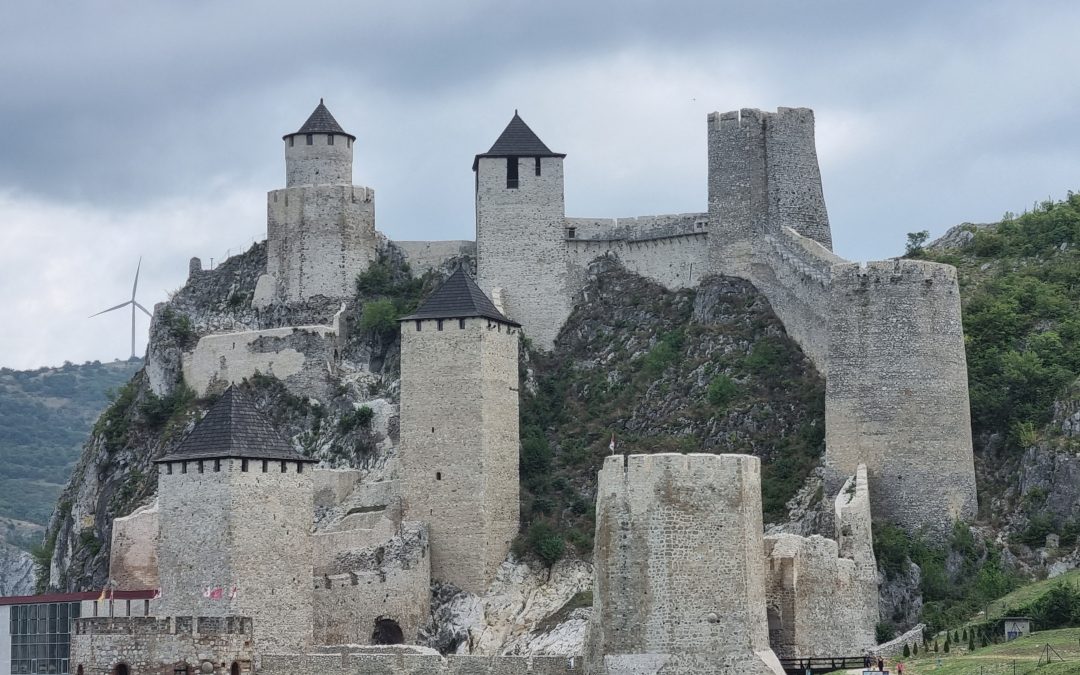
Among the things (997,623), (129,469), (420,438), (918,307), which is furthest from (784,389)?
(129,469)

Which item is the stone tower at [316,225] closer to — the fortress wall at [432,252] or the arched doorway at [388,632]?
the fortress wall at [432,252]

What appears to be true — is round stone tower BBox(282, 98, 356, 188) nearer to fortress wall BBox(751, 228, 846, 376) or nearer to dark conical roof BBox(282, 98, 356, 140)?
dark conical roof BBox(282, 98, 356, 140)

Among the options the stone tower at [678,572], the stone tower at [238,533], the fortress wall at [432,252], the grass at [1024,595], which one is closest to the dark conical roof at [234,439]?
the stone tower at [238,533]

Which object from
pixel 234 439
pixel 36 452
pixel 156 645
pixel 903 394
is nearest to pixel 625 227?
pixel 903 394

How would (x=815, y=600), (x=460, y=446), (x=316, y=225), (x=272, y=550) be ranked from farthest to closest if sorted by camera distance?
(x=316, y=225)
(x=460, y=446)
(x=272, y=550)
(x=815, y=600)

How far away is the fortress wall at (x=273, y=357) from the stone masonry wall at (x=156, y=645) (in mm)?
21379

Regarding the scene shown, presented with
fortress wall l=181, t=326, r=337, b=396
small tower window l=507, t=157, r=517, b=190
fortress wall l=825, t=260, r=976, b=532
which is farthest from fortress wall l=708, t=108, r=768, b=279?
fortress wall l=181, t=326, r=337, b=396

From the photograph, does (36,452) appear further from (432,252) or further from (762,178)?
(762,178)

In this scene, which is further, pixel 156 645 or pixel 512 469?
pixel 512 469

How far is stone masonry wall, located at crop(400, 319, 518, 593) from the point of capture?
61844mm

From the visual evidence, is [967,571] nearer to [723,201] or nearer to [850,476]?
[850,476]

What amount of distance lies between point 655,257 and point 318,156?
12.7m

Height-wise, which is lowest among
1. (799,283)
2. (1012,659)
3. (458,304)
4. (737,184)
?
(1012,659)

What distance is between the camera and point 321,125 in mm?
78562
